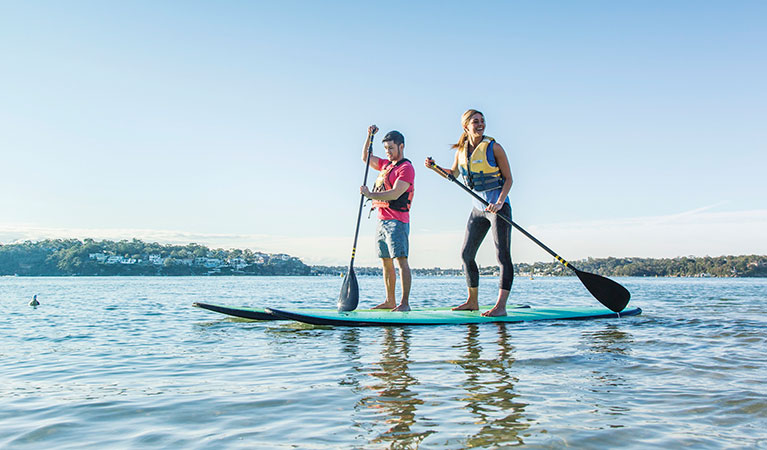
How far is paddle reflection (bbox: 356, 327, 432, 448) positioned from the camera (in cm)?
273

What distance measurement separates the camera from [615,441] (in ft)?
8.77

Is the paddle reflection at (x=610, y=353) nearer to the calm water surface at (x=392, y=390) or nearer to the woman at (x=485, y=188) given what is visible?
the calm water surface at (x=392, y=390)

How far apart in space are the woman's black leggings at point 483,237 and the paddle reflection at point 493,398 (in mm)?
2006

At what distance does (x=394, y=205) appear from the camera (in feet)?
25.5

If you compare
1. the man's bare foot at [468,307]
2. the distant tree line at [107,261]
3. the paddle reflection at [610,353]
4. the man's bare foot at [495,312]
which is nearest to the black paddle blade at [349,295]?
the man's bare foot at [468,307]

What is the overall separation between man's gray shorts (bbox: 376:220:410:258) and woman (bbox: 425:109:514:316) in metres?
0.86

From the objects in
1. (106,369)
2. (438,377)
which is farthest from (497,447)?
(106,369)

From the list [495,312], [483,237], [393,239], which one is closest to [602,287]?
[495,312]

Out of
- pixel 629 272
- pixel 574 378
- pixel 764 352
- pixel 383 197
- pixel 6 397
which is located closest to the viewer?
pixel 6 397

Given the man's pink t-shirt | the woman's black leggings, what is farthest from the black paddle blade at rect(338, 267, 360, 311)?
the woman's black leggings

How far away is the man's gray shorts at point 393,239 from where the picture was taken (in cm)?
768

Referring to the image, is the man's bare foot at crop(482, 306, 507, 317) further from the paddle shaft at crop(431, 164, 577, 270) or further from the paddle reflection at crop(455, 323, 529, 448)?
the paddle reflection at crop(455, 323, 529, 448)

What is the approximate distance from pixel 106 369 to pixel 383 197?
13.2 feet

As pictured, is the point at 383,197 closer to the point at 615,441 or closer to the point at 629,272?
the point at 615,441
